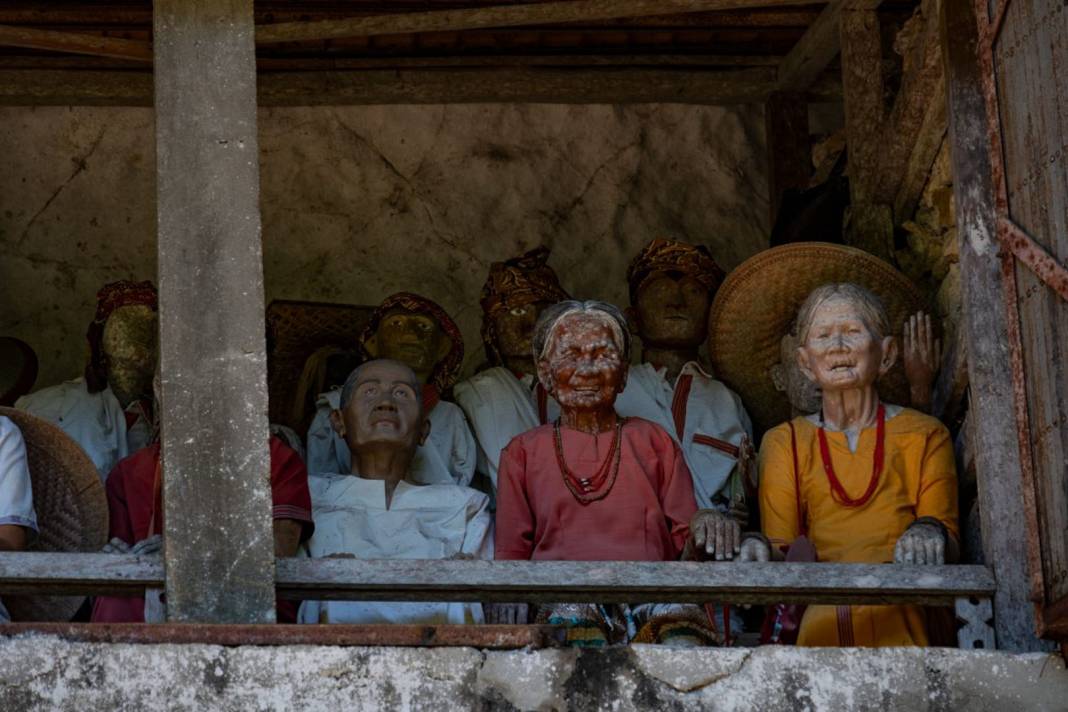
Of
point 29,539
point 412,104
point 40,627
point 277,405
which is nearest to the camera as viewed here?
point 40,627

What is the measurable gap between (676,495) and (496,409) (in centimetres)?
123

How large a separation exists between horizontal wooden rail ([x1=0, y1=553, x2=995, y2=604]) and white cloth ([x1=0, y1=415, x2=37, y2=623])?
1.86ft

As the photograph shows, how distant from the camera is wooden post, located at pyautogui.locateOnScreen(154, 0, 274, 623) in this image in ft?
22.4

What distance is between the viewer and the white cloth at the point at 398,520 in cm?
813

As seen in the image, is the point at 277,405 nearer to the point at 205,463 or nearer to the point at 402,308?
the point at 402,308

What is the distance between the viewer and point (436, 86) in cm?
996

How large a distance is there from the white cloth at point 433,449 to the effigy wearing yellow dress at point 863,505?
3.95 ft

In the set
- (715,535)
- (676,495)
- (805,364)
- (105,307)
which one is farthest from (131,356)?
(715,535)

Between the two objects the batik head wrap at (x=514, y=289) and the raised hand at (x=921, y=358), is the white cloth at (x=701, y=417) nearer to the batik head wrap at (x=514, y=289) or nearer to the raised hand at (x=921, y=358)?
the batik head wrap at (x=514, y=289)

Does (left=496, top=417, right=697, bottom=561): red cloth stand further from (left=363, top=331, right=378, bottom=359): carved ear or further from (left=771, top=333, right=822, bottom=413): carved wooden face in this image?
(left=363, top=331, right=378, bottom=359): carved ear

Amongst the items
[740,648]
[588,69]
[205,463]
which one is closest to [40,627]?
[205,463]

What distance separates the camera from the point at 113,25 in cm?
950

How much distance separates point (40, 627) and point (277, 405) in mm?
2706

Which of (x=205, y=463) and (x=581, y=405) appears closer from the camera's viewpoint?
(x=205, y=463)
